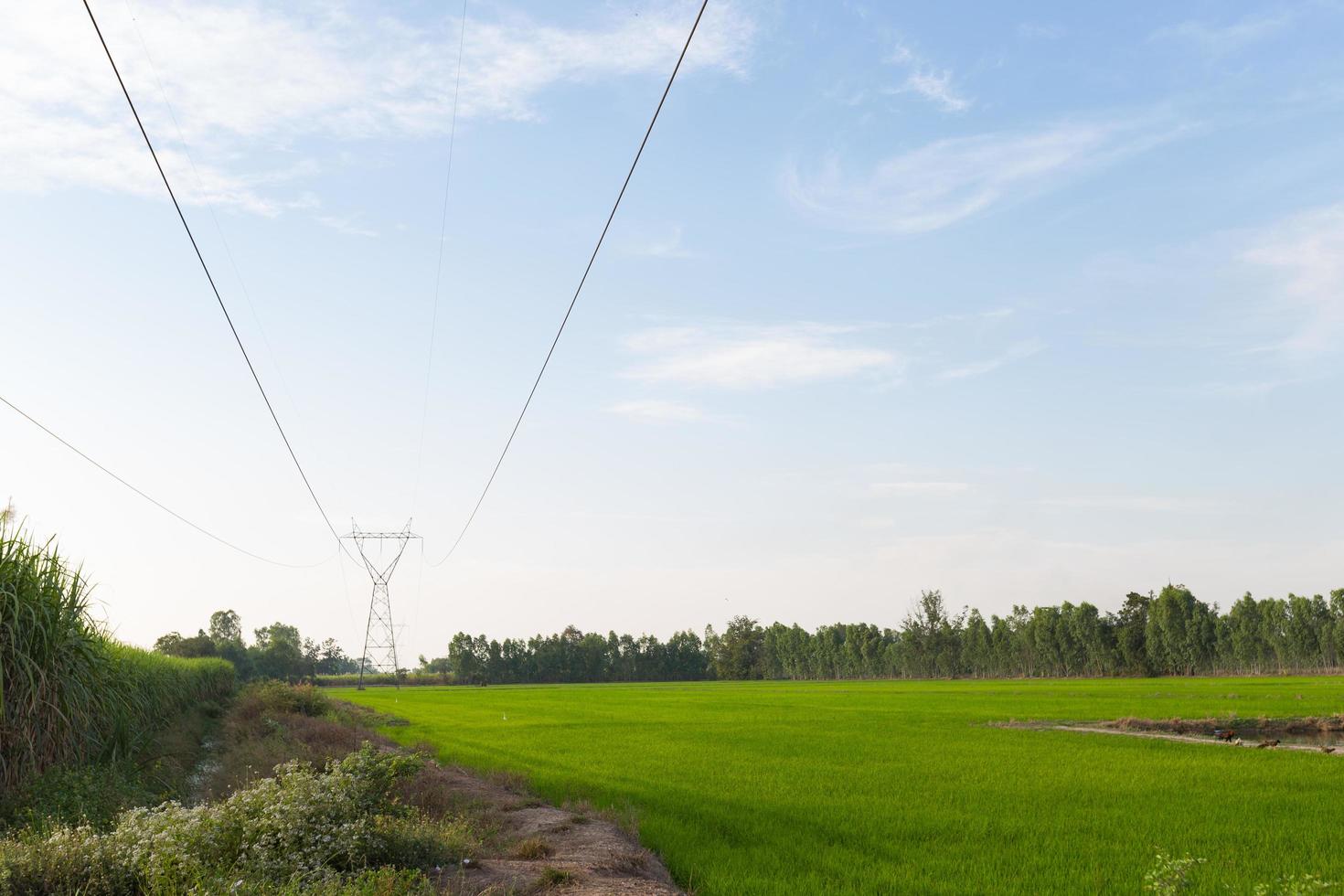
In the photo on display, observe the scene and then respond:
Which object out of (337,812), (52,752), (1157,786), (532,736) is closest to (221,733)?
(532,736)

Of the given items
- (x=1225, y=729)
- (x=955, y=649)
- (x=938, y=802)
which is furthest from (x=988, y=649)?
(x=938, y=802)

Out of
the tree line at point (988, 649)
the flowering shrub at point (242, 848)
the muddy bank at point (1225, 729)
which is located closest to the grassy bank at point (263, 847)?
the flowering shrub at point (242, 848)

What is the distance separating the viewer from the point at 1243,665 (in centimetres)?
10806

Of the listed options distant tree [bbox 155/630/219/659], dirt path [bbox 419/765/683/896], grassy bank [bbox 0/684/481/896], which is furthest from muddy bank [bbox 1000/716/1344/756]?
distant tree [bbox 155/630/219/659]

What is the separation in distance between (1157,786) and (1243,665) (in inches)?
4172

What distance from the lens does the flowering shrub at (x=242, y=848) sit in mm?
Result: 8617

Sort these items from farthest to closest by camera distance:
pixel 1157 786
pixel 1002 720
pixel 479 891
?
1. pixel 1002 720
2. pixel 1157 786
3. pixel 479 891

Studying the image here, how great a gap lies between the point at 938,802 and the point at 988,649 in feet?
423

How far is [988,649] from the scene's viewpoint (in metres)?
138

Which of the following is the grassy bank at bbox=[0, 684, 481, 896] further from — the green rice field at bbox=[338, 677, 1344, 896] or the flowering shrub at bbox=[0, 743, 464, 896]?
the green rice field at bbox=[338, 677, 1344, 896]

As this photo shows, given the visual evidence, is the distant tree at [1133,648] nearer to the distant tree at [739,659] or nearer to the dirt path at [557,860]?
the distant tree at [739,659]

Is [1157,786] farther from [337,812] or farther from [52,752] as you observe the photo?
[52,752]

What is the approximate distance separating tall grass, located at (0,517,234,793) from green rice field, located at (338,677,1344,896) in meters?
8.87

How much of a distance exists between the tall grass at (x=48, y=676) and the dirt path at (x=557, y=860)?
6679 mm
